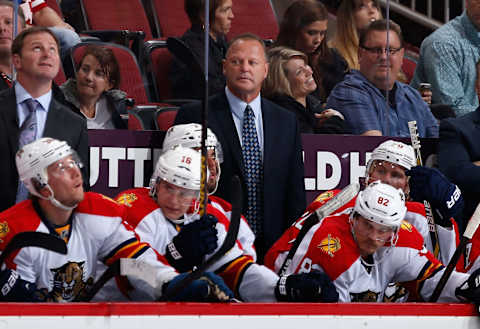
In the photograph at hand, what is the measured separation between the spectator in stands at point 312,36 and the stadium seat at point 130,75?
2.28ft

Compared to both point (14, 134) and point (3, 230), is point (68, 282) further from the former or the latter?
point (14, 134)

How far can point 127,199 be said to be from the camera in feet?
13.0

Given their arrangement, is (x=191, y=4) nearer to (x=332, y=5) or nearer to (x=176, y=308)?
(x=332, y=5)

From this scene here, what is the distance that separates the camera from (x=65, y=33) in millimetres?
4473

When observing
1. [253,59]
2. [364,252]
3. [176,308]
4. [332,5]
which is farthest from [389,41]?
[176,308]

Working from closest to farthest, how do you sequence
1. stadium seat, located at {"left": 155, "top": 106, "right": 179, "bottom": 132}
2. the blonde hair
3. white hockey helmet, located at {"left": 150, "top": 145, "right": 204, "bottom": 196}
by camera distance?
white hockey helmet, located at {"left": 150, "top": 145, "right": 204, "bottom": 196} → stadium seat, located at {"left": 155, "top": 106, "right": 179, "bottom": 132} → the blonde hair

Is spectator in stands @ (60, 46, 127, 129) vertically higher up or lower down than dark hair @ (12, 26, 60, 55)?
lower down

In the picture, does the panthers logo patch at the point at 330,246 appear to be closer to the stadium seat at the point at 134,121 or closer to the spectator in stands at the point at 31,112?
the spectator in stands at the point at 31,112

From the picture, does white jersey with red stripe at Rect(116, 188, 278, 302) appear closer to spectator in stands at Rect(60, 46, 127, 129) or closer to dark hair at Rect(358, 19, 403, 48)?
spectator in stands at Rect(60, 46, 127, 129)

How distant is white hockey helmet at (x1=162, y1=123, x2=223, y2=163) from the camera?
13.6ft

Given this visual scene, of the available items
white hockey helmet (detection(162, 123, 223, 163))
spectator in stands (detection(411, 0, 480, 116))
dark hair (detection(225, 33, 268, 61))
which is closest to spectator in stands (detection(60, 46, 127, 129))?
white hockey helmet (detection(162, 123, 223, 163))

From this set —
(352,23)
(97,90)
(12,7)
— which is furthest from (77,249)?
(352,23)

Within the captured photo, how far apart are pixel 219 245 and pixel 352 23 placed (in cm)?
174

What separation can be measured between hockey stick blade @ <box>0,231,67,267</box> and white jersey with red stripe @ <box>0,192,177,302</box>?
19cm
